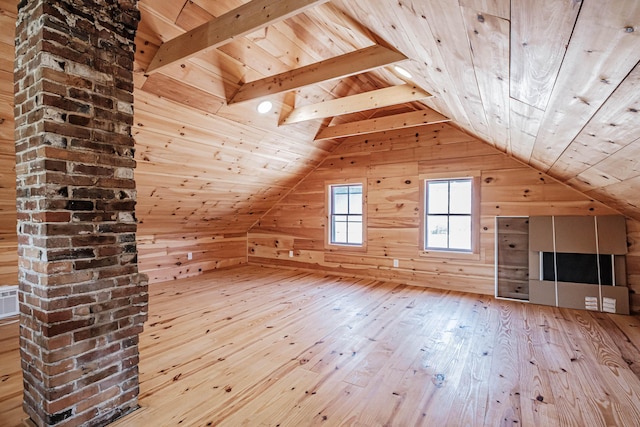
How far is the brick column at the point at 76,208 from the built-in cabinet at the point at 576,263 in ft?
14.6

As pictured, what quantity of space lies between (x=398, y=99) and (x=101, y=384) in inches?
129

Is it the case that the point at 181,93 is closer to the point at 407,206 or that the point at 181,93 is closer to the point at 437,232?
the point at 407,206

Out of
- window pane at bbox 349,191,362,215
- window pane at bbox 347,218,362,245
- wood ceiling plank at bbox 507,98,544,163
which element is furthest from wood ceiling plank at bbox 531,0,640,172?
window pane at bbox 347,218,362,245

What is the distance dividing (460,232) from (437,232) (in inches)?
12.8

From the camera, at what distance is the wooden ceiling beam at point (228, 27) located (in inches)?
70.8

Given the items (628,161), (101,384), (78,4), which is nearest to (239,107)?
(78,4)

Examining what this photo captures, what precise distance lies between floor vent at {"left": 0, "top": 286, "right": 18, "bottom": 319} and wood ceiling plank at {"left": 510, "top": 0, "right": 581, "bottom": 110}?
493 cm

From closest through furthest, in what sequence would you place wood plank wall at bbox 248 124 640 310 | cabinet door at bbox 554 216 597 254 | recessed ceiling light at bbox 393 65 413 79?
recessed ceiling light at bbox 393 65 413 79 < cabinet door at bbox 554 216 597 254 < wood plank wall at bbox 248 124 640 310

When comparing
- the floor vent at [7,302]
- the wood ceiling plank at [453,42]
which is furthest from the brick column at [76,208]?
the floor vent at [7,302]

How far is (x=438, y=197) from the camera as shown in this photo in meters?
4.88

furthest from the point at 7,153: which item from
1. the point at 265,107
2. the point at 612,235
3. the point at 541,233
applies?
the point at 612,235

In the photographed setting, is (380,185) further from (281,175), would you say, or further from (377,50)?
(377,50)

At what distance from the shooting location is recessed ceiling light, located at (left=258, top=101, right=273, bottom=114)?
370cm

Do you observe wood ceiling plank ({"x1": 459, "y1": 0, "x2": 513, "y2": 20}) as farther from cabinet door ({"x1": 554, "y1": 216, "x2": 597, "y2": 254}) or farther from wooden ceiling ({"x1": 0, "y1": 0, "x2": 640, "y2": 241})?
cabinet door ({"x1": 554, "y1": 216, "x2": 597, "y2": 254})
